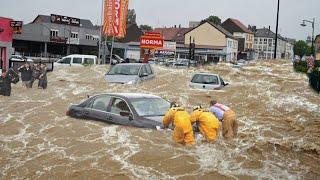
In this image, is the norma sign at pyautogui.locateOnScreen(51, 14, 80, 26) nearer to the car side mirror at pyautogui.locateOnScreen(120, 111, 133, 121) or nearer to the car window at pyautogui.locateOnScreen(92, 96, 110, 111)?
the car window at pyautogui.locateOnScreen(92, 96, 110, 111)

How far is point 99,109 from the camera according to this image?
1238 centimetres

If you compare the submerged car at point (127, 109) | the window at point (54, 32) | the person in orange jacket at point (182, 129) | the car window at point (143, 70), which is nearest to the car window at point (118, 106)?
the submerged car at point (127, 109)

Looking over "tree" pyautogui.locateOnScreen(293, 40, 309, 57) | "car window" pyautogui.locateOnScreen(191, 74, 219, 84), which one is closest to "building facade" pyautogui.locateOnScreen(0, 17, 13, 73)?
"car window" pyautogui.locateOnScreen(191, 74, 219, 84)

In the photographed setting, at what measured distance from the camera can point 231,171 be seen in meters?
9.10

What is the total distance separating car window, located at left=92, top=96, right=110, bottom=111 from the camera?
12.3 meters

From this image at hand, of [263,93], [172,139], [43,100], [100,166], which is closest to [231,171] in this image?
[172,139]

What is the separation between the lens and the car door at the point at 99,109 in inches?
476

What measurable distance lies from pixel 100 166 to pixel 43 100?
11.1 meters

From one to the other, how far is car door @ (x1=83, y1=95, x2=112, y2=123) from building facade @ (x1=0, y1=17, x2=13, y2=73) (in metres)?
22.5

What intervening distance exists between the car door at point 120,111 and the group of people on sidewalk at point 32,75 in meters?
12.5

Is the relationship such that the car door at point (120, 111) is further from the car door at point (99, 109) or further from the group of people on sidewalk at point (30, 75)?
the group of people on sidewalk at point (30, 75)

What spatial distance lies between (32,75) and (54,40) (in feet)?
127

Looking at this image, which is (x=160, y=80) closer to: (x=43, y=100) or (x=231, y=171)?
(x=43, y=100)

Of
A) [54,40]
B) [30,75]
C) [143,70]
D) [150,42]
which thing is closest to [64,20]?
[54,40]
